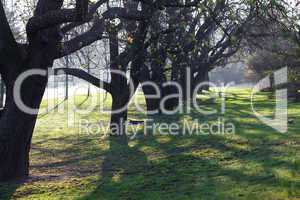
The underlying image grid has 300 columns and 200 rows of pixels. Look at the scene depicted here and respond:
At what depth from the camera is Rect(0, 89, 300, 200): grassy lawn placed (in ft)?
27.9

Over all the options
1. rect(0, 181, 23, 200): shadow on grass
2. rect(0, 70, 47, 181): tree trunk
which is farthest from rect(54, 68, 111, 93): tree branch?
rect(0, 181, 23, 200): shadow on grass

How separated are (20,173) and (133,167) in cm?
275

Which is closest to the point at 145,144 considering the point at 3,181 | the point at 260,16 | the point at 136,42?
the point at 136,42

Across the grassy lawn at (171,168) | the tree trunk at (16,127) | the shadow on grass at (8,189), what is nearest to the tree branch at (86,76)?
the grassy lawn at (171,168)

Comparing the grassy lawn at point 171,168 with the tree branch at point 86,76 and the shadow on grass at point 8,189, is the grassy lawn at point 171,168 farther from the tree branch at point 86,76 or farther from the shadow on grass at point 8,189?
the tree branch at point 86,76

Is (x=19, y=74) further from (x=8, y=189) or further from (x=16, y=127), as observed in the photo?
(x=8, y=189)

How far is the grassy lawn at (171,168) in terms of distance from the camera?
27.9 feet

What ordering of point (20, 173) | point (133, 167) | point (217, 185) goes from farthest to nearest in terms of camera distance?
point (133, 167), point (20, 173), point (217, 185)

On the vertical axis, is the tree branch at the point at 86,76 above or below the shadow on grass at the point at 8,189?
above

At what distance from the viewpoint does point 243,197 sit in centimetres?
772

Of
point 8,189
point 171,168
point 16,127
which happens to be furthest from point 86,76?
point 8,189

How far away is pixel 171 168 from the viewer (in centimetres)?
1091

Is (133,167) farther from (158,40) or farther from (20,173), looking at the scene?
(158,40)

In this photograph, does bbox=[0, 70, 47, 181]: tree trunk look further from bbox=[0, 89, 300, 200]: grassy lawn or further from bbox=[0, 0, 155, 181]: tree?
bbox=[0, 89, 300, 200]: grassy lawn
